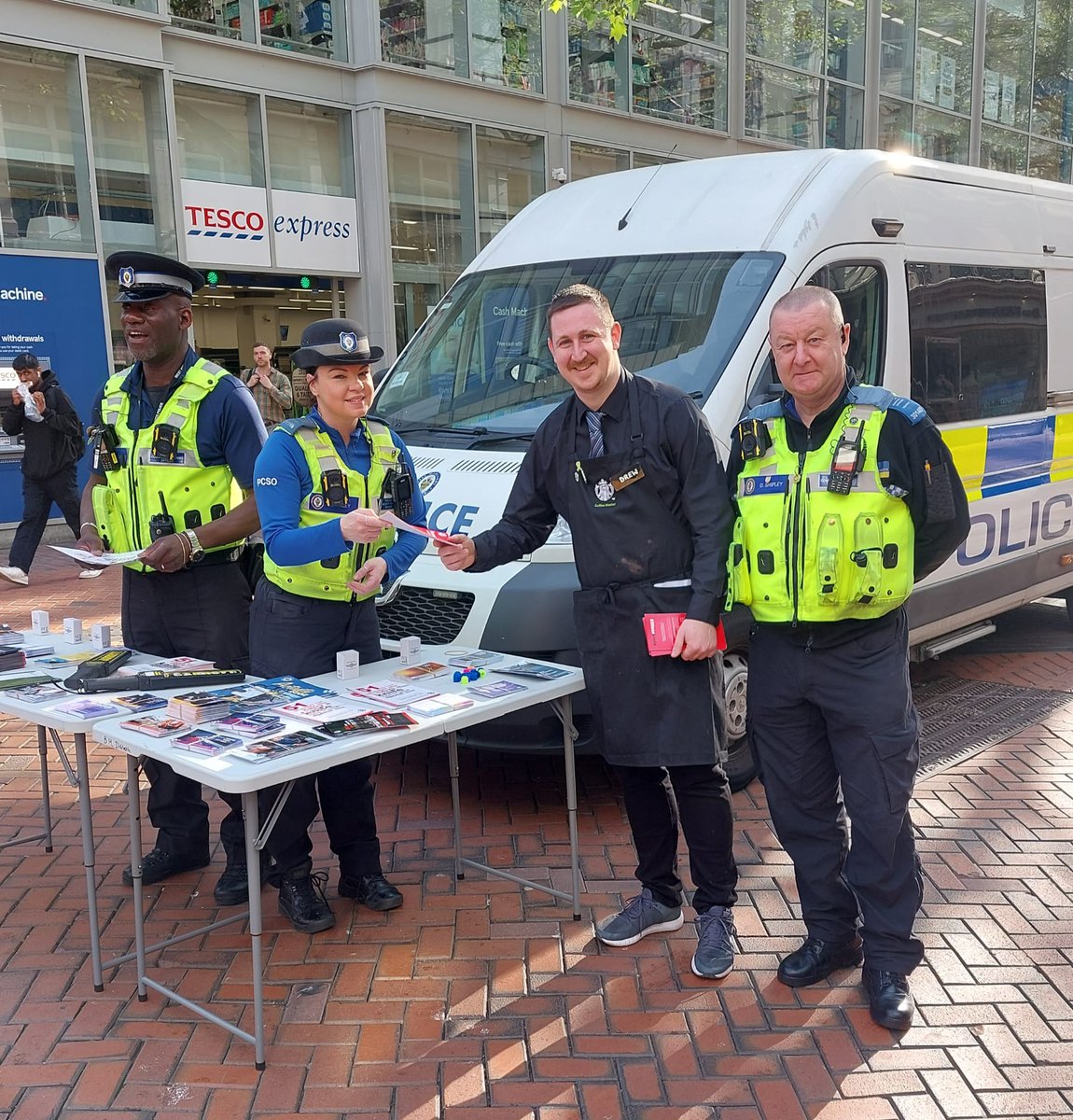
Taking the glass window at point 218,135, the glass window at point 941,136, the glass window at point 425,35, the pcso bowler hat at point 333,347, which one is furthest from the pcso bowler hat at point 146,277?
the glass window at point 941,136

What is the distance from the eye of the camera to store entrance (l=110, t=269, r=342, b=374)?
14.5 metres

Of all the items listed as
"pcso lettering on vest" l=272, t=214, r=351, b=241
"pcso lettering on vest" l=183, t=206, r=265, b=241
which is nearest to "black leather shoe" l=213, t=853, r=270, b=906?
"pcso lettering on vest" l=183, t=206, r=265, b=241

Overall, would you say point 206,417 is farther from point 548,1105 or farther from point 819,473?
point 548,1105

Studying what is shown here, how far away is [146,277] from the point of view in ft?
13.0

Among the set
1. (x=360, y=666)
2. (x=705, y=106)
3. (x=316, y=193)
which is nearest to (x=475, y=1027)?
(x=360, y=666)

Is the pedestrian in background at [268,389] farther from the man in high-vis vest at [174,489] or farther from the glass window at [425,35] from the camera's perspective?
the man in high-vis vest at [174,489]

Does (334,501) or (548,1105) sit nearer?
(548,1105)

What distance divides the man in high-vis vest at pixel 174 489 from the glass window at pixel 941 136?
2133 cm

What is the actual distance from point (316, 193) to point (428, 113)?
186cm

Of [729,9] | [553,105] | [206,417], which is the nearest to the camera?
[206,417]

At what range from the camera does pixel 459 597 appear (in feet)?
14.9

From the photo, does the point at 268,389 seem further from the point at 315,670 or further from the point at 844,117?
the point at 844,117

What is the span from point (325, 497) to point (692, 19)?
16.6 metres

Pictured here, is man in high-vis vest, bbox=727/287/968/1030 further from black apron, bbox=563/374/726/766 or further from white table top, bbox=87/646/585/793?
white table top, bbox=87/646/585/793
